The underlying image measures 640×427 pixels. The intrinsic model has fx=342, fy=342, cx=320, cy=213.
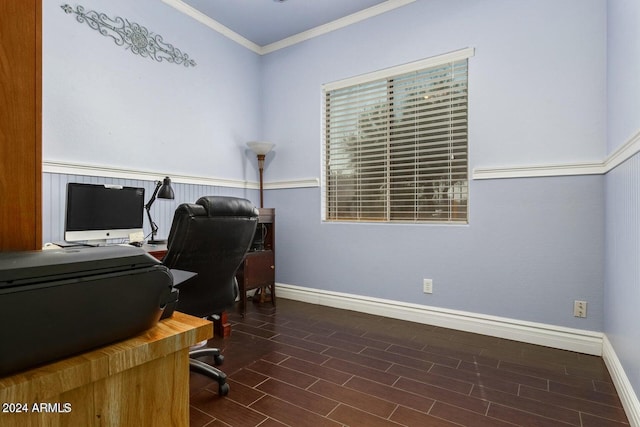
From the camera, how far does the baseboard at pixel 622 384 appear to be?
1.57 meters

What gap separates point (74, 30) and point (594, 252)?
13.2 ft

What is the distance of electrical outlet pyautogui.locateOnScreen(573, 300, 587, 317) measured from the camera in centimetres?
241

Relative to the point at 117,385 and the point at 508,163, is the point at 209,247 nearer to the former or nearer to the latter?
the point at 117,385

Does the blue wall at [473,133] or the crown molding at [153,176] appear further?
the crown molding at [153,176]

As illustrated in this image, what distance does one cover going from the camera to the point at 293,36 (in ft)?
12.4

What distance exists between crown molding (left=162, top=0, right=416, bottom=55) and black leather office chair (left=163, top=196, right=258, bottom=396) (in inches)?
94.7

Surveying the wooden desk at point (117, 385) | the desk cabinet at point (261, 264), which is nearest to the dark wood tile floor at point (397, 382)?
the desk cabinet at point (261, 264)

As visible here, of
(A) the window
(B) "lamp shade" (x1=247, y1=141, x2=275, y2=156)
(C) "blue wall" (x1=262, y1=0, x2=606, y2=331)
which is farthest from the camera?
(B) "lamp shade" (x1=247, y1=141, x2=275, y2=156)

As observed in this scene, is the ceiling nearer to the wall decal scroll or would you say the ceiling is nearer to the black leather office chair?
the wall decal scroll

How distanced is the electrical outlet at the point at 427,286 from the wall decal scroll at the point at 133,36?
2.99m

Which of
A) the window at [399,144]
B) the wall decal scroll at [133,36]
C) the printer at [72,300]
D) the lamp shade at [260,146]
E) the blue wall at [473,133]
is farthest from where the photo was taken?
the lamp shade at [260,146]

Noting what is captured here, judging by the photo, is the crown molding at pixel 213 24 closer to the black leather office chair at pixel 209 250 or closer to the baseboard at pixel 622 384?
the black leather office chair at pixel 209 250

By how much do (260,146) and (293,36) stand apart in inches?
50.4

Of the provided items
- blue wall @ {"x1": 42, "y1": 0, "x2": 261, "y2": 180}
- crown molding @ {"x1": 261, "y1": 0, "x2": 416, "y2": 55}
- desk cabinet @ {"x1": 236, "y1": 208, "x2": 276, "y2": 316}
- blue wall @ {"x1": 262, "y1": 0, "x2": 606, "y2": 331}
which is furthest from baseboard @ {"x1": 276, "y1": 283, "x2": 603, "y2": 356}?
crown molding @ {"x1": 261, "y1": 0, "x2": 416, "y2": 55}
